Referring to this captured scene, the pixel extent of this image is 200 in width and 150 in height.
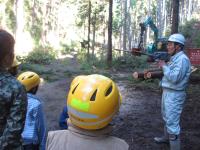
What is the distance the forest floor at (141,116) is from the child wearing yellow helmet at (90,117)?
4.41 metres

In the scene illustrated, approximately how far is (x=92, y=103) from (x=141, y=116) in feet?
21.7

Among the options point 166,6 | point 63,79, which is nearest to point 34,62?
point 63,79

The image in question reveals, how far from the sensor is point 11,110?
9.02 ft

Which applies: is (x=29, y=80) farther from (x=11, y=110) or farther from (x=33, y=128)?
(x=11, y=110)

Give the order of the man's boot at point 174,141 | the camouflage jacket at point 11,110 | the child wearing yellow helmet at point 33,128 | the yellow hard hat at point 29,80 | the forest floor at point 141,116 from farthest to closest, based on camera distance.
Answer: the forest floor at point 141,116 < the man's boot at point 174,141 < the yellow hard hat at point 29,80 < the child wearing yellow helmet at point 33,128 < the camouflage jacket at point 11,110

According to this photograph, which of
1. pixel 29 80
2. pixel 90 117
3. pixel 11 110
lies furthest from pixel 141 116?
pixel 90 117

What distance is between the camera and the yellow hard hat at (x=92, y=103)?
2.22 m

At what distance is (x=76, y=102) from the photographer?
224 centimetres

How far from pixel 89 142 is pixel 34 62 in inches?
914

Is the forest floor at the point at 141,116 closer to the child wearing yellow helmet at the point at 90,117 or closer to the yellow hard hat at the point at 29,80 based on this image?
the yellow hard hat at the point at 29,80

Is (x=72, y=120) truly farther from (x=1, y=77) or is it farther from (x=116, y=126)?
(x=116, y=126)

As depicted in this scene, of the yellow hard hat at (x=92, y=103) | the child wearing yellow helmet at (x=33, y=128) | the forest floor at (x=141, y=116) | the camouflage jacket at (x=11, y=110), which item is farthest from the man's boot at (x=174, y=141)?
the yellow hard hat at (x=92, y=103)

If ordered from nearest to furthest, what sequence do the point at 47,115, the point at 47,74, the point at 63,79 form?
the point at 47,115 → the point at 63,79 → the point at 47,74

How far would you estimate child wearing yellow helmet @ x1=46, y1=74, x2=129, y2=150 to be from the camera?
7.30 feet
